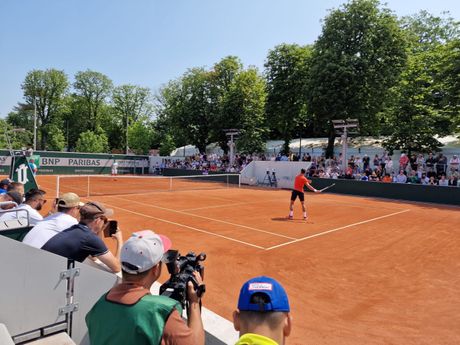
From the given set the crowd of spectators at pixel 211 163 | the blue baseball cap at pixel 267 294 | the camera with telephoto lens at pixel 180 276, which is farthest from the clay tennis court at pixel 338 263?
the crowd of spectators at pixel 211 163

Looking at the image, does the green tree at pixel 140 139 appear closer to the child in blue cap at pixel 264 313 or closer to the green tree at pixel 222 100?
the green tree at pixel 222 100

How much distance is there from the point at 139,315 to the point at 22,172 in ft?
34.9

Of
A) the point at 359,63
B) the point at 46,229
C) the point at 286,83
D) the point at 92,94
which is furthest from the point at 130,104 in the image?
the point at 46,229

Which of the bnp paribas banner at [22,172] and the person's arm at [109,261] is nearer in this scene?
the person's arm at [109,261]

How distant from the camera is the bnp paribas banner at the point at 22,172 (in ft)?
34.9

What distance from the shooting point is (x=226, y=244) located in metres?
9.62

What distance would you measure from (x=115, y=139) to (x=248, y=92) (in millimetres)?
41912

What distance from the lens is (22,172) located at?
425 inches

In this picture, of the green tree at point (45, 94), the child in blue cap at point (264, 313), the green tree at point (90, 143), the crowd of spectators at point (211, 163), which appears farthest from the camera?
the green tree at point (45, 94)

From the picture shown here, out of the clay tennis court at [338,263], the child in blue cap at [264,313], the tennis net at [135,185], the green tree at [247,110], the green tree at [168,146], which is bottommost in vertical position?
the clay tennis court at [338,263]

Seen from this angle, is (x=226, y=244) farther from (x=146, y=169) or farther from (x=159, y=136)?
(x=159, y=136)

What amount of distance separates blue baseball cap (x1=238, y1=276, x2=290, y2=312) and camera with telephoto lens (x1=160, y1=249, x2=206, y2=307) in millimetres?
490

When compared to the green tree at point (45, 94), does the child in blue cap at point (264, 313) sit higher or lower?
lower

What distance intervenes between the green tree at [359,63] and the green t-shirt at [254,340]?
31145 mm
